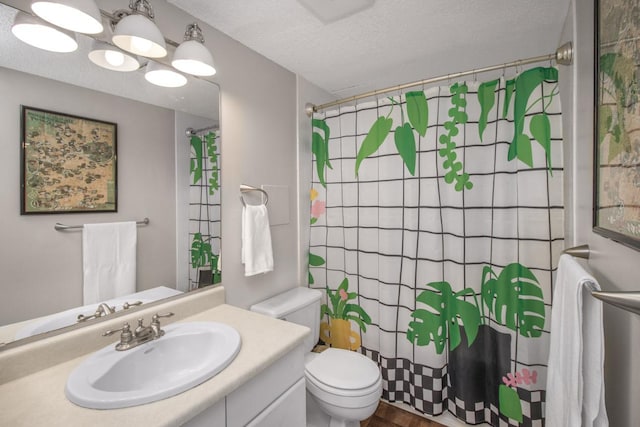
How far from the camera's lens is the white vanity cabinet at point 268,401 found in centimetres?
85

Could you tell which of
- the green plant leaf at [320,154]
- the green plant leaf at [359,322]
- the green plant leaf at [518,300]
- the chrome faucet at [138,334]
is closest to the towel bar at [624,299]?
the green plant leaf at [518,300]

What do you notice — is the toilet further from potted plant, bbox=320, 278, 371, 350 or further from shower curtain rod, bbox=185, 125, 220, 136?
shower curtain rod, bbox=185, 125, 220, 136

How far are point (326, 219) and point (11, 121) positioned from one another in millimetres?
1613

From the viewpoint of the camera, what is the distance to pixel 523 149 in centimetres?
138

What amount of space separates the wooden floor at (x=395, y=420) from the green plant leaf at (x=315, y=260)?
40.9 inches

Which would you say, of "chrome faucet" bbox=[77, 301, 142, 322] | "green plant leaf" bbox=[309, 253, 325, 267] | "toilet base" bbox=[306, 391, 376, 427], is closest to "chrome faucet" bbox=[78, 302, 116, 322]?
"chrome faucet" bbox=[77, 301, 142, 322]

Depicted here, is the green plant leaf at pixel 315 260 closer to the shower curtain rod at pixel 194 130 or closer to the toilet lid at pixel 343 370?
the toilet lid at pixel 343 370

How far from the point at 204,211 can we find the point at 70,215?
0.54m

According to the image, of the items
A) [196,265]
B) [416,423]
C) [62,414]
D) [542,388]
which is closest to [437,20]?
[196,265]

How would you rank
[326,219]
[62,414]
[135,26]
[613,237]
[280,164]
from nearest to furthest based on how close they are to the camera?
[613,237] < [62,414] < [135,26] < [280,164] < [326,219]

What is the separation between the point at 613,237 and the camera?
594 millimetres

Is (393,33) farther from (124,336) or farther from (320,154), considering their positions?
(124,336)

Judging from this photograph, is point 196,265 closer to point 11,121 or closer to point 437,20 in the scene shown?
point 11,121

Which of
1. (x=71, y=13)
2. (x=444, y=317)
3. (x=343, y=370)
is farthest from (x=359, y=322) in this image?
(x=71, y=13)
